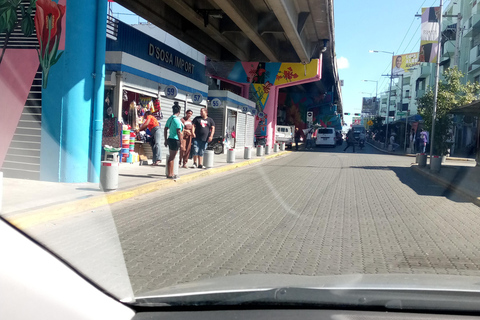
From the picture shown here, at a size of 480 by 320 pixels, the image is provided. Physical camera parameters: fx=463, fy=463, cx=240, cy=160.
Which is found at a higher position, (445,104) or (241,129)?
(445,104)

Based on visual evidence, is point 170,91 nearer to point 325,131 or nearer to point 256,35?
point 256,35

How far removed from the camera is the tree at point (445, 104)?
20.0 meters

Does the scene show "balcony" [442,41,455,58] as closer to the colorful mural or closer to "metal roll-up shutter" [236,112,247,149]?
the colorful mural

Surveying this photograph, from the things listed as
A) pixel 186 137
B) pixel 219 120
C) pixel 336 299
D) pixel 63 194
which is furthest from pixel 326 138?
pixel 336 299

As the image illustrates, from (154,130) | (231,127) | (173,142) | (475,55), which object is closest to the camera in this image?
(173,142)

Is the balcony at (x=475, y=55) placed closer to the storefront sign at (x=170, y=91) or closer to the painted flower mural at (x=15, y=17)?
the storefront sign at (x=170, y=91)

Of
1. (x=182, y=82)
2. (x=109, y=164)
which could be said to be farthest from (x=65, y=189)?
(x=182, y=82)

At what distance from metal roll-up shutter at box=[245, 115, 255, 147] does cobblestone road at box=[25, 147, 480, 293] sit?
18930mm

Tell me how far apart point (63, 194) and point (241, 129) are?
2129 centimetres

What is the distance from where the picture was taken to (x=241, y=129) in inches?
1145

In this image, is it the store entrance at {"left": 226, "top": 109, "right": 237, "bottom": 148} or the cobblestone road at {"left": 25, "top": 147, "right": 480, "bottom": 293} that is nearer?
the cobblestone road at {"left": 25, "top": 147, "right": 480, "bottom": 293}

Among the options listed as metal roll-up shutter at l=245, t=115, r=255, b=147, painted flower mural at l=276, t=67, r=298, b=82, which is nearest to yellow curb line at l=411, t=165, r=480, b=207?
metal roll-up shutter at l=245, t=115, r=255, b=147

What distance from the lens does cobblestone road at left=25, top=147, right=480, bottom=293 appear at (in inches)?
193

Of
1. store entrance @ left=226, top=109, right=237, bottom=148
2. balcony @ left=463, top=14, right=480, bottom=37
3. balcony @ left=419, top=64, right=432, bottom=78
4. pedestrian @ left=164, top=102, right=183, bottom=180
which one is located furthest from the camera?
balcony @ left=419, top=64, right=432, bottom=78
